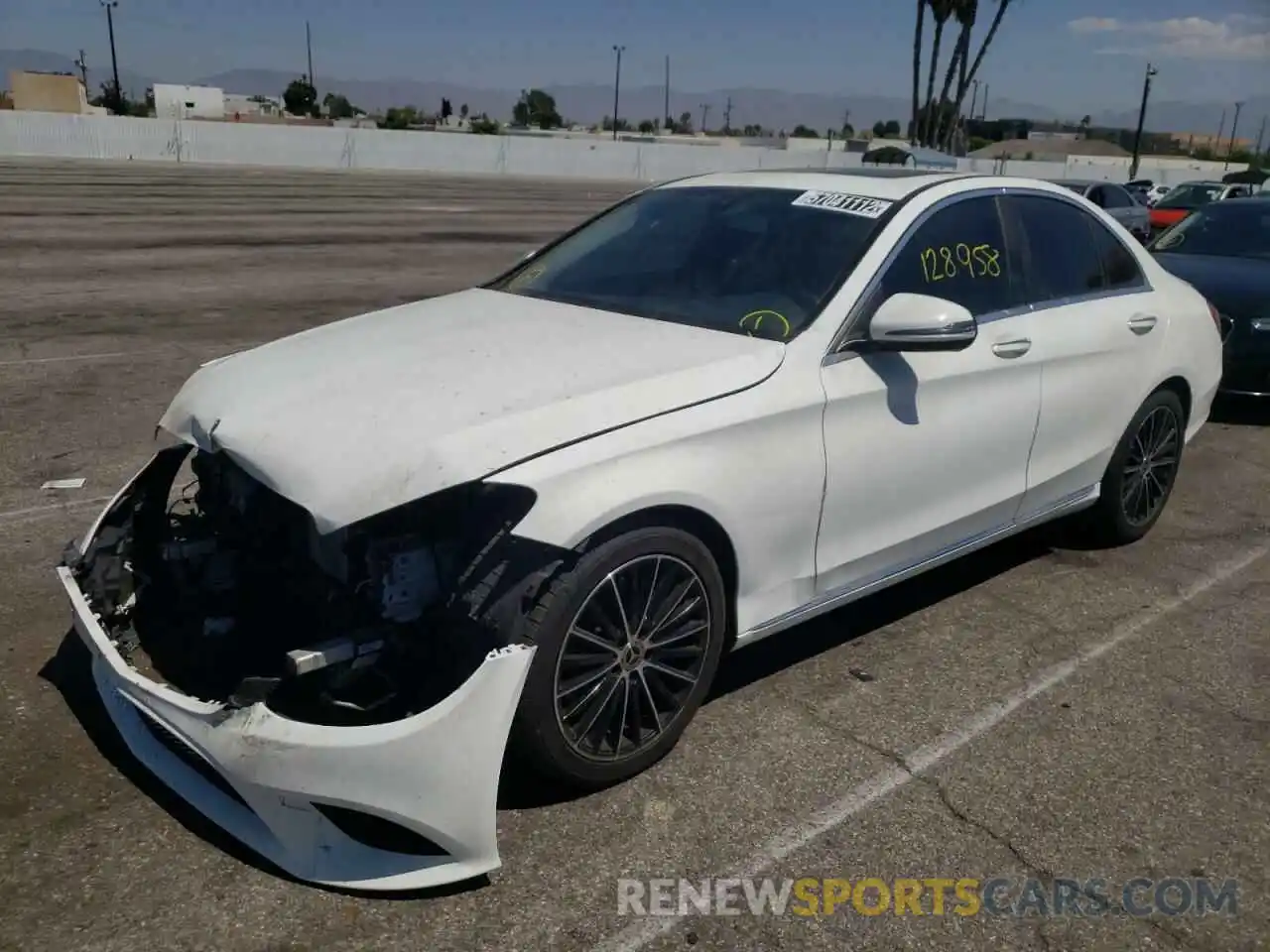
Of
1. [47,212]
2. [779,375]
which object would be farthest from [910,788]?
[47,212]

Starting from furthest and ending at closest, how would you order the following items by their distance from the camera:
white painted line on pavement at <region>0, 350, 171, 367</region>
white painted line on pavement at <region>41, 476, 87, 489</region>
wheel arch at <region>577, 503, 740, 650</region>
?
white painted line on pavement at <region>0, 350, 171, 367</region> → white painted line on pavement at <region>41, 476, 87, 489</region> → wheel arch at <region>577, 503, 740, 650</region>

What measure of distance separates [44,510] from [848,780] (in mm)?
4044

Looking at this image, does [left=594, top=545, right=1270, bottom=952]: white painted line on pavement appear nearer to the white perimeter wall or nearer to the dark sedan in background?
the dark sedan in background

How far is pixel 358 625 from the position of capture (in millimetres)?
3053

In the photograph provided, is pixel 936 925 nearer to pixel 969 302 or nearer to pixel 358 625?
pixel 358 625

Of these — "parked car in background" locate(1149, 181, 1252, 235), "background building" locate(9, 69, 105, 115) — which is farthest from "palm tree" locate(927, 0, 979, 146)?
"background building" locate(9, 69, 105, 115)

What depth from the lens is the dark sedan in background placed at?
7934 mm

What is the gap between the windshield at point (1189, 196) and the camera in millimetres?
23250

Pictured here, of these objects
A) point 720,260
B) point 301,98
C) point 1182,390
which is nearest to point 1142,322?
point 1182,390

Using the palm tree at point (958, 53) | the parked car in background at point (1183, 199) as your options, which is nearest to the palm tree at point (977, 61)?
the palm tree at point (958, 53)

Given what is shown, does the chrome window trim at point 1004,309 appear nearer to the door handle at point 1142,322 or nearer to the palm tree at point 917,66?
the door handle at point 1142,322

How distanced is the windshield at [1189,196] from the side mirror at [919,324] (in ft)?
72.3

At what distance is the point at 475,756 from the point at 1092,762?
6.74 feet

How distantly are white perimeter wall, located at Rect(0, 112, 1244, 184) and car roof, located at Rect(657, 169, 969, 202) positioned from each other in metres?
33.7
